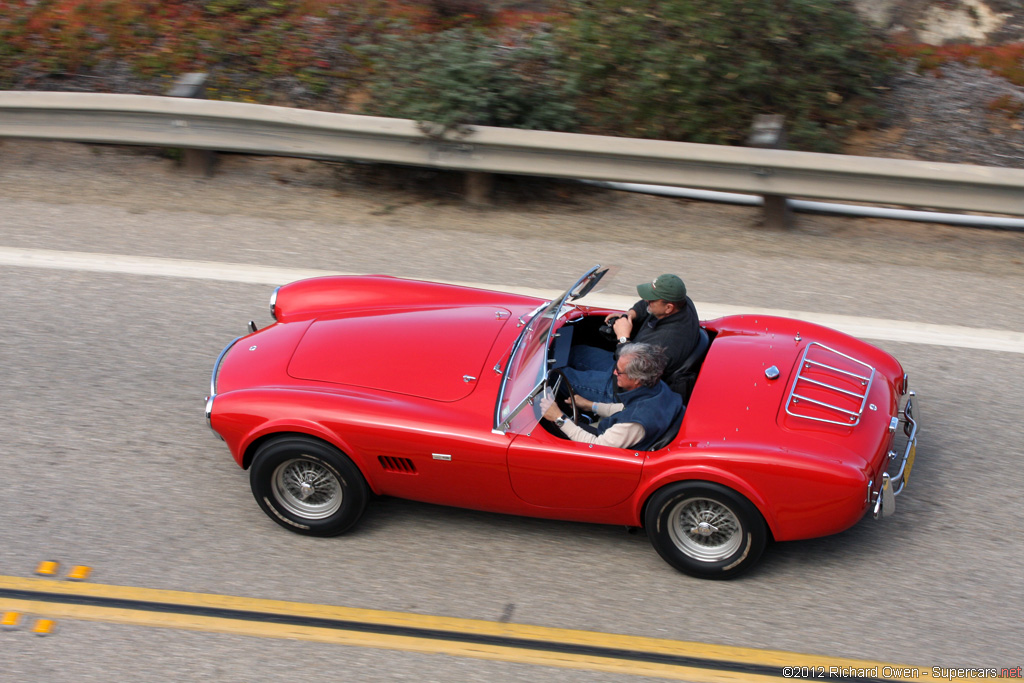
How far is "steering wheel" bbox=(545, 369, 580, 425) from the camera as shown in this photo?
488 cm

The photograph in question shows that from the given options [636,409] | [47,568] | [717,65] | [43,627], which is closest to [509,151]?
[717,65]

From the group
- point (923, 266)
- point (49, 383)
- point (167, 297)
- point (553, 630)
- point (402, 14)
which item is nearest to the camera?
point (553, 630)

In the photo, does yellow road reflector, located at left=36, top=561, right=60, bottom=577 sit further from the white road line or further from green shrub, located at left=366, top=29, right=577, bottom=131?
green shrub, located at left=366, top=29, right=577, bottom=131

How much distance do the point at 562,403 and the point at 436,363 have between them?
68cm

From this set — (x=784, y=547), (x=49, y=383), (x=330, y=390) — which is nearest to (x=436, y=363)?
(x=330, y=390)

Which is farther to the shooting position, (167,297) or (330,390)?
(167,297)

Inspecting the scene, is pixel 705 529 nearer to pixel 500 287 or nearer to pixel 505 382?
pixel 505 382

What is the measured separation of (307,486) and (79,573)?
3.62ft

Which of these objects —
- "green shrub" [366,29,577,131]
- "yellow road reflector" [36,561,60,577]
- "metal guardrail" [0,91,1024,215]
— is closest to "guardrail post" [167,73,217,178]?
"metal guardrail" [0,91,1024,215]

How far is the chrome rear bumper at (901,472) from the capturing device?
445cm

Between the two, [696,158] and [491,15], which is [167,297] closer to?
[696,158]

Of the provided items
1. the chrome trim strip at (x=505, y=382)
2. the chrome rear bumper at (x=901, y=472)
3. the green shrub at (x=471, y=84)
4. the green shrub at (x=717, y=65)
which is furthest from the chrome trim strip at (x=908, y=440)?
the green shrub at (x=471, y=84)

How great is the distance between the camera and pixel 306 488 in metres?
4.71

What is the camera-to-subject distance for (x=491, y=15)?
1061 centimetres
